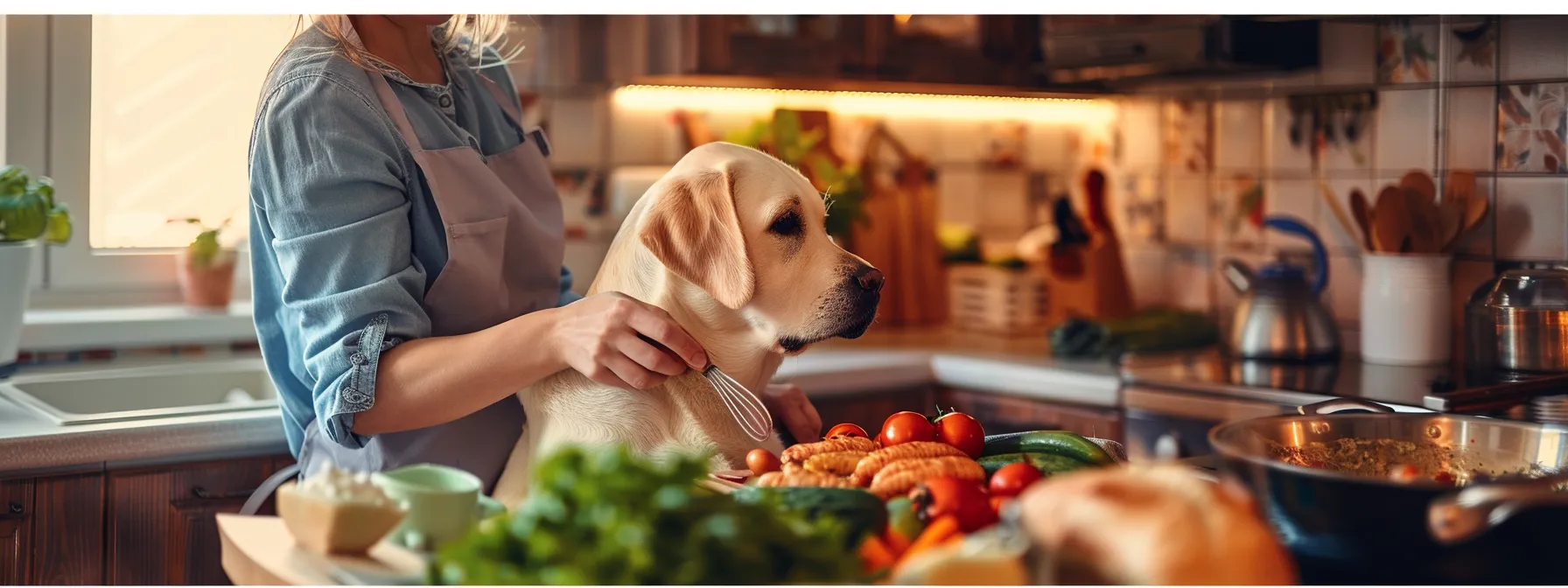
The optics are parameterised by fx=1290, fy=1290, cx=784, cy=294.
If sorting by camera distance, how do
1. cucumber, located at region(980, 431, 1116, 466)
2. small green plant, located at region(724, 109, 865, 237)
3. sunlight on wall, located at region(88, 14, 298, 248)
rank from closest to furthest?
cucumber, located at region(980, 431, 1116, 466)
sunlight on wall, located at region(88, 14, 298, 248)
small green plant, located at region(724, 109, 865, 237)

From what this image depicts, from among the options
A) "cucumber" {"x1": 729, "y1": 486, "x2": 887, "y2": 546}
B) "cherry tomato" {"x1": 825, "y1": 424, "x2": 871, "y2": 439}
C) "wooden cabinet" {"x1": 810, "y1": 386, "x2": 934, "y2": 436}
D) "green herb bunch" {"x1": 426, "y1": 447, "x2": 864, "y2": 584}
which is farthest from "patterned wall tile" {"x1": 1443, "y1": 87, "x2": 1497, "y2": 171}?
"green herb bunch" {"x1": 426, "y1": 447, "x2": 864, "y2": 584}

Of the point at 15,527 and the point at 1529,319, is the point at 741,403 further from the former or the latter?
the point at 1529,319

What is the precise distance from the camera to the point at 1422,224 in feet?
8.28

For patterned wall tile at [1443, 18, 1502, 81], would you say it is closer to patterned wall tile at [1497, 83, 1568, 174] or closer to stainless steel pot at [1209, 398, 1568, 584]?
patterned wall tile at [1497, 83, 1568, 174]

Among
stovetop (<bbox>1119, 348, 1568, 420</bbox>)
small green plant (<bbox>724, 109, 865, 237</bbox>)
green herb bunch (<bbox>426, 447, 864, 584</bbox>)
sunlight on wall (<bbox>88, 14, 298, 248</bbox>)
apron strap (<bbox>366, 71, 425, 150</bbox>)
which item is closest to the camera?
green herb bunch (<bbox>426, 447, 864, 584</bbox>)

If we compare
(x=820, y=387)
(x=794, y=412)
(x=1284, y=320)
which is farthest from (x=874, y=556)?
(x=1284, y=320)

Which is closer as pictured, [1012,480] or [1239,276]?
[1012,480]

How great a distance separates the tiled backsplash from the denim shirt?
2074 mm

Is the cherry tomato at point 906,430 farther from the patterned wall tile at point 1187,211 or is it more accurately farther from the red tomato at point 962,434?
A: the patterned wall tile at point 1187,211

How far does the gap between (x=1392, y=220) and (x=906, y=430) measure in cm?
170

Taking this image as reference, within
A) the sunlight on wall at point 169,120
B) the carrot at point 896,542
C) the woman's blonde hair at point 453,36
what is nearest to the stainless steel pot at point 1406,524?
the carrot at point 896,542

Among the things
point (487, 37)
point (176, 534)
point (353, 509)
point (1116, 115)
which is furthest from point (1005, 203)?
point (353, 509)

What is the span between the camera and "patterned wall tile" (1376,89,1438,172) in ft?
8.52

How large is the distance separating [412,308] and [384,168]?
15cm
